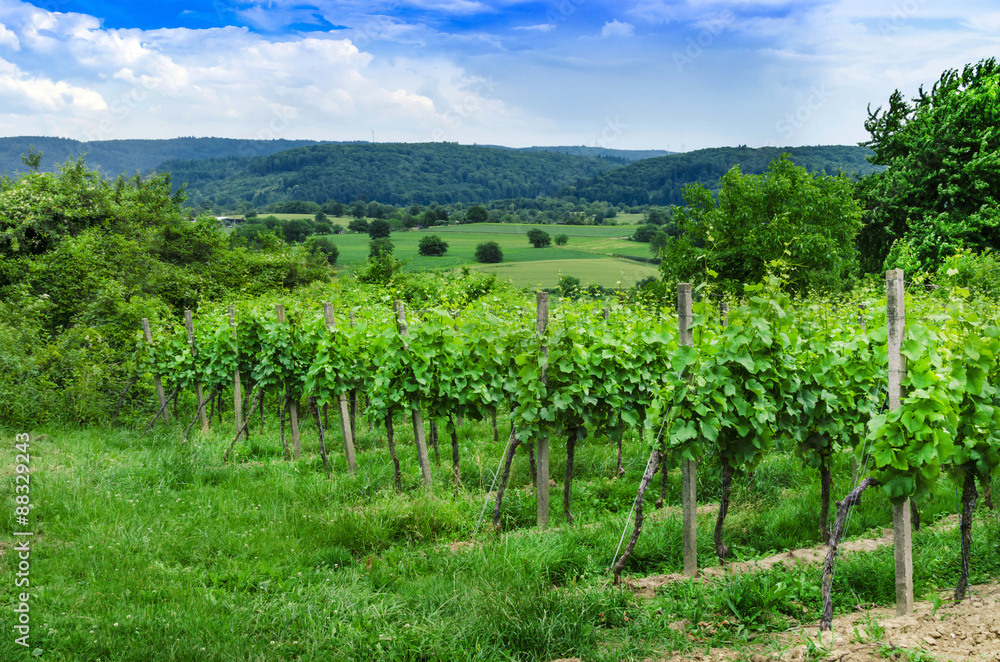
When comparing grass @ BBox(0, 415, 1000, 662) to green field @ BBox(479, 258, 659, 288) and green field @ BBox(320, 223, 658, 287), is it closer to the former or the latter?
green field @ BBox(479, 258, 659, 288)

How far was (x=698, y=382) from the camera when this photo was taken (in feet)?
15.9

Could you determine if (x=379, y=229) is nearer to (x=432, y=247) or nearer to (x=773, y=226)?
(x=432, y=247)

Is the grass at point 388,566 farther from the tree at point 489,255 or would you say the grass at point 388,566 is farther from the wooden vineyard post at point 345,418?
the tree at point 489,255

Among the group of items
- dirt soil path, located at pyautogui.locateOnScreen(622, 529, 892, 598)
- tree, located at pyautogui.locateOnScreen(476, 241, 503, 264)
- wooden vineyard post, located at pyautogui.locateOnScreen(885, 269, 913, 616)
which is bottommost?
dirt soil path, located at pyautogui.locateOnScreen(622, 529, 892, 598)

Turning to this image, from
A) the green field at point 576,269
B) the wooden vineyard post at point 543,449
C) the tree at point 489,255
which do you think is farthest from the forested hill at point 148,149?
the wooden vineyard post at point 543,449

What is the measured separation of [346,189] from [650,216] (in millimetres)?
35898

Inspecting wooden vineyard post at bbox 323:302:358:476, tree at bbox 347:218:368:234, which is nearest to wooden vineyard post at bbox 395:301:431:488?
wooden vineyard post at bbox 323:302:358:476

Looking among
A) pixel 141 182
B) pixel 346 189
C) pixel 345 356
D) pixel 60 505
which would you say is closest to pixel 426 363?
pixel 345 356

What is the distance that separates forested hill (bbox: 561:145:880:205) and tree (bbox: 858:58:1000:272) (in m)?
36.4

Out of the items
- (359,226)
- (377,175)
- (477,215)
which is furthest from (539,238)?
(377,175)

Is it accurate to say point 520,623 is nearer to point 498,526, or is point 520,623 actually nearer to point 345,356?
point 498,526

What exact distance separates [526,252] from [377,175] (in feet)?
103

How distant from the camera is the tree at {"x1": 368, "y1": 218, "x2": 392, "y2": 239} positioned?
58688mm

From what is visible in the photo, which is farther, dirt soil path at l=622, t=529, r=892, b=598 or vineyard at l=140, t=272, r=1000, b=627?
dirt soil path at l=622, t=529, r=892, b=598
